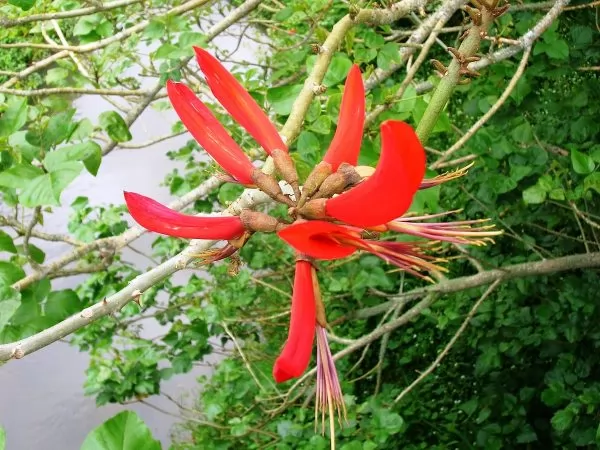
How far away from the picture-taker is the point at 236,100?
524mm

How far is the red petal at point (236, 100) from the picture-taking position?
504 millimetres

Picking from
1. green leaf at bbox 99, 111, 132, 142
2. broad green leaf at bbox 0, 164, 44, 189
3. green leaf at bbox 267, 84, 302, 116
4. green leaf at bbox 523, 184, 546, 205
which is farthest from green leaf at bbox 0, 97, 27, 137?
green leaf at bbox 523, 184, 546, 205

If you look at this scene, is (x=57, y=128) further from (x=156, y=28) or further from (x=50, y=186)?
(x=156, y=28)

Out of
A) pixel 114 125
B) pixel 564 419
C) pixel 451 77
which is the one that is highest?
pixel 114 125

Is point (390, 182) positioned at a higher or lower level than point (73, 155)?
lower

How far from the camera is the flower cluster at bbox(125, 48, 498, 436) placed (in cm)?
43

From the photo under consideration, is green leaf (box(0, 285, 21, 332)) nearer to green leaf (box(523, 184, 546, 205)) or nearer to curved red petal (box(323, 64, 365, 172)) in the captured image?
curved red petal (box(323, 64, 365, 172))

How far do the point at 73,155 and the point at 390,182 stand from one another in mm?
686

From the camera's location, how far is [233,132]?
141 centimetres

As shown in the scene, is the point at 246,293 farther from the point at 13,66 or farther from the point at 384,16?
the point at 13,66

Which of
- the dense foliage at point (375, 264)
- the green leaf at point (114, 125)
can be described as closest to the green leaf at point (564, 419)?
the dense foliage at point (375, 264)

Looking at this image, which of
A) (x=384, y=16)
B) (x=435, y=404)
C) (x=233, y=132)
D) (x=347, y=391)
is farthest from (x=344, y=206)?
(x=435, y=404)

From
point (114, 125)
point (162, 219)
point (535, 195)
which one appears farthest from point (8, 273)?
point (535, 195)

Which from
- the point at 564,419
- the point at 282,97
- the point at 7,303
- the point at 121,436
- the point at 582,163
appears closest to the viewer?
the point at 121,436
